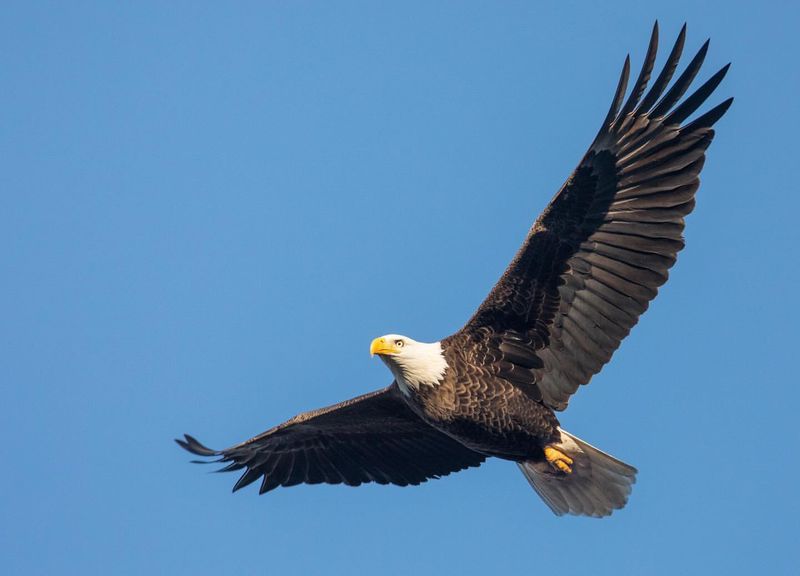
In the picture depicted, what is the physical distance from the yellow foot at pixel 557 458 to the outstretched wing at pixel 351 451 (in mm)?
1051

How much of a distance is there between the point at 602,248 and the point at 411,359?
1752 mm

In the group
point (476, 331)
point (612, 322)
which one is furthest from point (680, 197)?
point (476, 331)

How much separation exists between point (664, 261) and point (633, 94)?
1.31m

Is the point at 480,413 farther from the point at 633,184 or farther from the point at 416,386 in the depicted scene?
the point at 633,184

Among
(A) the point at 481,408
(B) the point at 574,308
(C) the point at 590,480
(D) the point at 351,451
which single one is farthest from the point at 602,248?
(D) the point at 351,451

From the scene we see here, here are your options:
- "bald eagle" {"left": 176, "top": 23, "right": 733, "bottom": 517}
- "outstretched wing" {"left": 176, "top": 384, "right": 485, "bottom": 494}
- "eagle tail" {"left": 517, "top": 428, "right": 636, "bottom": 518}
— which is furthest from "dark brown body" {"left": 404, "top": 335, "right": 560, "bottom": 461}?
"outstretched wing" {"left": 176, "top": 384, "right": 485, "bottom": 494}

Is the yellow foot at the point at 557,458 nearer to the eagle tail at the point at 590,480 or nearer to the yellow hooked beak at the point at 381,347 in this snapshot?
the eagle tail at the point at 590,480

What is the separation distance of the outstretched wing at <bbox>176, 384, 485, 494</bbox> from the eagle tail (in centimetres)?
92

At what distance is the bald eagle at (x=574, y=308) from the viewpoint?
36.2 ft

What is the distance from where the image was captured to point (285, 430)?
12469 mm

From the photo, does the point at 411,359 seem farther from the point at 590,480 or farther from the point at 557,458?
the point at 590,480

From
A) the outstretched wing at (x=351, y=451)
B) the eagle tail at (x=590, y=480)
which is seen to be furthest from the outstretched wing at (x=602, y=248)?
the outstretched wing at (x=351, y=451)

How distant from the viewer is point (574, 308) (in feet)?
37.4

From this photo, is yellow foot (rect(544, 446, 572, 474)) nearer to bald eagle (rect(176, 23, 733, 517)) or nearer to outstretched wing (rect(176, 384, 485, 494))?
bald eagle (rect(176, 23, 733, 517))
